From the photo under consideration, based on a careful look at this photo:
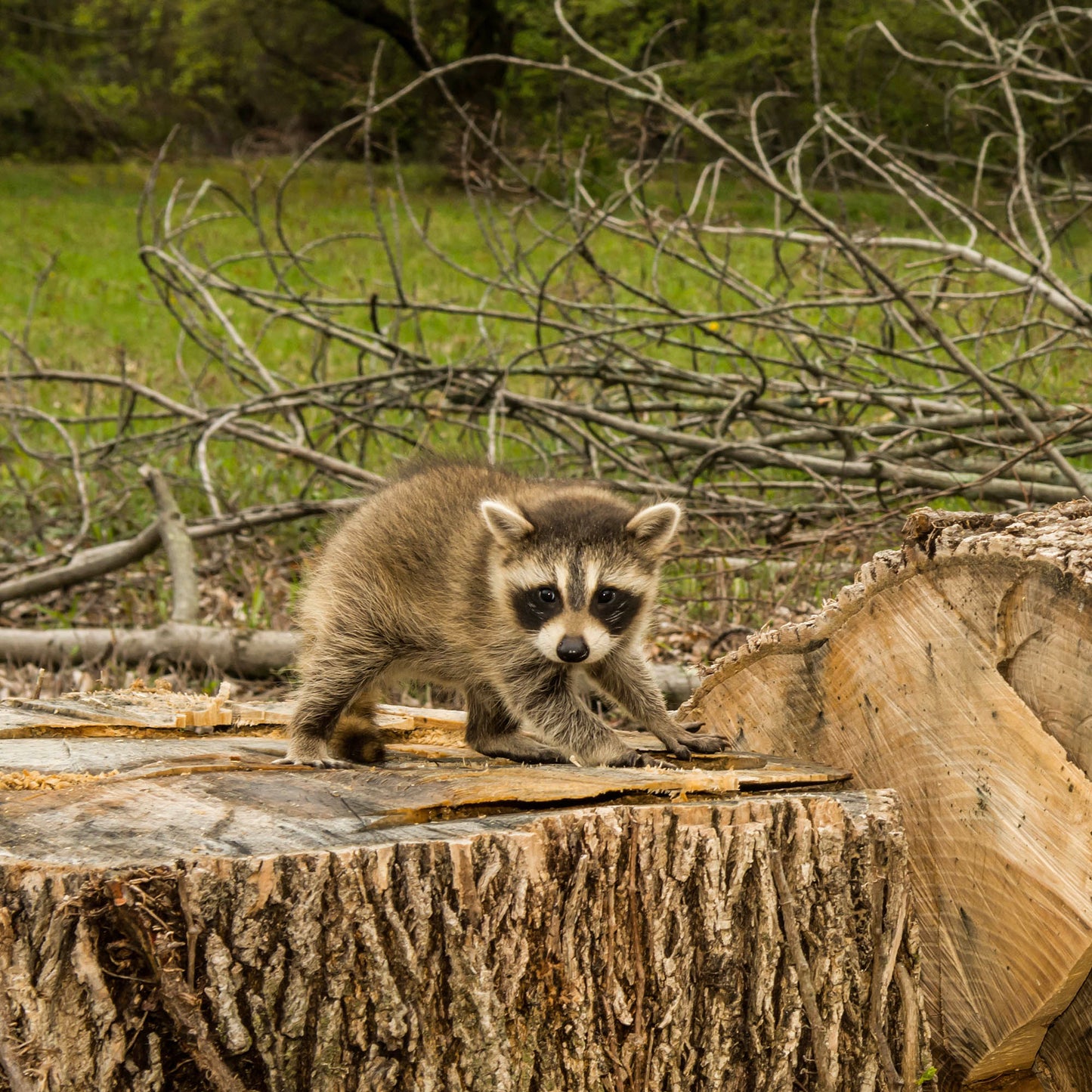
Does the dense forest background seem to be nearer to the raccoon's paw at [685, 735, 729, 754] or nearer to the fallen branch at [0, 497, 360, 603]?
the fallen branch at [0, 497, 360, 603]

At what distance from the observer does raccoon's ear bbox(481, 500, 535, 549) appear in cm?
399

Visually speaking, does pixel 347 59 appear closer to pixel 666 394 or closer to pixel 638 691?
pixel 666 394

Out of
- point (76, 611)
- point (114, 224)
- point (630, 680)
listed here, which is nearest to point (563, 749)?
point (630, 680)

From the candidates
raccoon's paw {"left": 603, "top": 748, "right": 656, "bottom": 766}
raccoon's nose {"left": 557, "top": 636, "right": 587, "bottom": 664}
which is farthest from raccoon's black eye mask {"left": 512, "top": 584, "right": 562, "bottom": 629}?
raccoon's paw {"left": 603, "top": 748, "right": 656, "bottom": 766}

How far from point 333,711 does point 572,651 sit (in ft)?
2.70

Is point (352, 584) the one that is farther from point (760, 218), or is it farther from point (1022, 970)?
point (760, 218)

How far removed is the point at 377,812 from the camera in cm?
289

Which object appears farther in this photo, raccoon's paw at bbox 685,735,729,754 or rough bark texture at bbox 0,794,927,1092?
raccoon's paw at bbox 685,735,729,754

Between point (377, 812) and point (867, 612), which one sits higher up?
point (867, 612)

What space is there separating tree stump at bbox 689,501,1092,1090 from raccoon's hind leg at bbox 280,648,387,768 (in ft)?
4.63

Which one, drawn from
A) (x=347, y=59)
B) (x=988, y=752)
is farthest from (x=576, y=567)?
(x=347, y=59)

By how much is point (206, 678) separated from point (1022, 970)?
4056 millimetres

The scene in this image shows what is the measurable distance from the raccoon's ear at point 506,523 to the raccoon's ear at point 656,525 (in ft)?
1.15

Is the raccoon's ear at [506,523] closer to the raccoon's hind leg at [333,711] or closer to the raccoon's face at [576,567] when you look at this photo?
the raccoon's face at [576,567]
